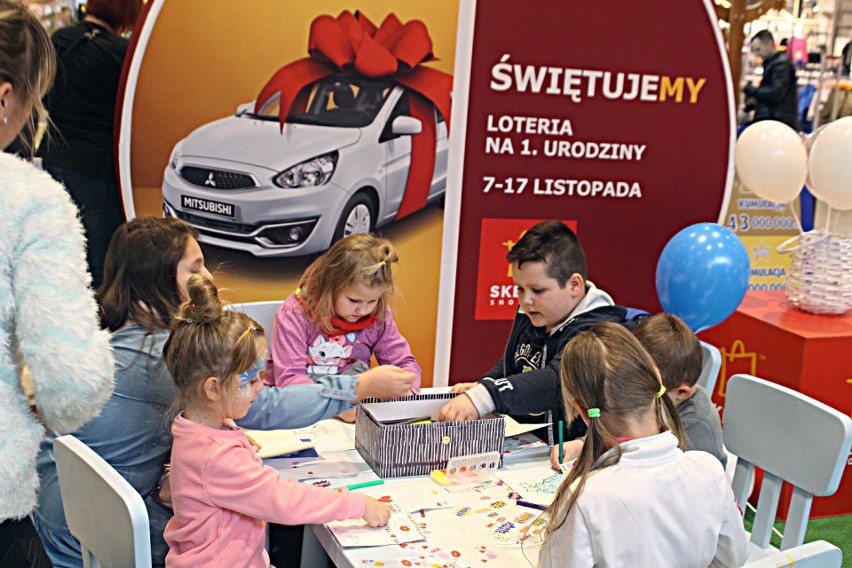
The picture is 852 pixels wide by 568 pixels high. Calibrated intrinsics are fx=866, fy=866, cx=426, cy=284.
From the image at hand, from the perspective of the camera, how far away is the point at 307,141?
3.47m

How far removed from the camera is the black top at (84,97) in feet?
10.3

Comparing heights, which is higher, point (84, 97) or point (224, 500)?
point (84, 97)

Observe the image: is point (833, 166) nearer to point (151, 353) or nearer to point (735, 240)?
point (735, 240)

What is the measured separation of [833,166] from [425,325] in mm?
1739

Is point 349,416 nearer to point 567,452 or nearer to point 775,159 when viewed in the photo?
point 567,452

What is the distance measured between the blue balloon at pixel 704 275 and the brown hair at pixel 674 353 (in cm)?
102

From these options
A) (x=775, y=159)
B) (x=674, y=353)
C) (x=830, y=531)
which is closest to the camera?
(x=674, y=353)

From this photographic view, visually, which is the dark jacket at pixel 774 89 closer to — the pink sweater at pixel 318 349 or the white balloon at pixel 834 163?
the white balloon at pixel 834 163

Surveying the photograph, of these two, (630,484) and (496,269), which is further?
(496,269)

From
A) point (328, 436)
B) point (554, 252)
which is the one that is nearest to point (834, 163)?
point (554, 252)

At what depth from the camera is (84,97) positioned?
10.4 feet

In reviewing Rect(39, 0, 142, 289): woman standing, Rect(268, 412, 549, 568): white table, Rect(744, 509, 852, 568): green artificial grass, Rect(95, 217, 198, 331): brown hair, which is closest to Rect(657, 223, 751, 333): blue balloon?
Rect(744, 509, 852, 568): green artificial grass

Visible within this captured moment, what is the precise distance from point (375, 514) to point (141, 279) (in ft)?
2.41

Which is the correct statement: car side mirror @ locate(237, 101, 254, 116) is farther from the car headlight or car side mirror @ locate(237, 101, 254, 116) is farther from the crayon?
the crayon
